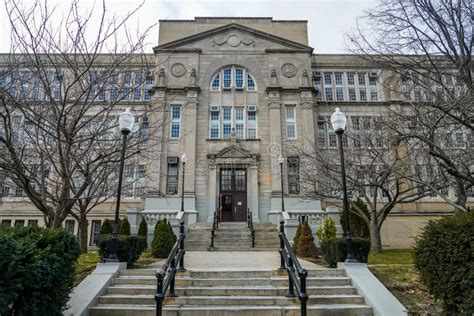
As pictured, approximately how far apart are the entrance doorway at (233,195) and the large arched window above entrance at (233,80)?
6571mm

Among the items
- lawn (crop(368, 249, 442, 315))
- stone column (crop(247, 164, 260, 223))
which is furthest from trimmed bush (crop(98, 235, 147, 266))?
stone column (crop(247, 164, 260, 223))

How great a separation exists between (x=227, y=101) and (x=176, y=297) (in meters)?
19.5

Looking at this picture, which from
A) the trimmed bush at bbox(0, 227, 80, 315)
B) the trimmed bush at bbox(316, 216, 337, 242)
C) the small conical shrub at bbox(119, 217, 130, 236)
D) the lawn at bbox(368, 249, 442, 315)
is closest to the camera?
the trimmed bush at bbox(0, 227, 80, 315)

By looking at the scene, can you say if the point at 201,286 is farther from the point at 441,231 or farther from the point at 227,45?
the point at 227,45

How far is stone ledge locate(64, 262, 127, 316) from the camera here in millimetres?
6374

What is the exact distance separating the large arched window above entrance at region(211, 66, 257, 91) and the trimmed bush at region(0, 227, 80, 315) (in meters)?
20.6

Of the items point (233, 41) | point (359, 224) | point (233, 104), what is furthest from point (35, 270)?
point (233, 41)

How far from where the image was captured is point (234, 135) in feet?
78.1

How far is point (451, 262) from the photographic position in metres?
5.69

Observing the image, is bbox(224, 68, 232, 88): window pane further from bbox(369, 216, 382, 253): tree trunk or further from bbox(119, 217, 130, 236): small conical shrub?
bbox(369, 216, 382, 253): tree trunk

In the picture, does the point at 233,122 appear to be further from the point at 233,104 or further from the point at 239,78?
the point at 239,78

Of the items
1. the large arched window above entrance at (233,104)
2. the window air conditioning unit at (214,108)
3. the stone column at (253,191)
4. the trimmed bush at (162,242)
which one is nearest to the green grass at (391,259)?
the trimmed bush at (162,242)

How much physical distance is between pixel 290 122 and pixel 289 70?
4311mm

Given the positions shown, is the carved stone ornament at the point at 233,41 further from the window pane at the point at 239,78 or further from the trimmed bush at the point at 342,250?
the trimmed bush at the point at 342,250
